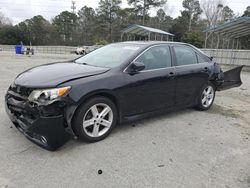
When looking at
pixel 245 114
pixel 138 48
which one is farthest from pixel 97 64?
pixel 245 114

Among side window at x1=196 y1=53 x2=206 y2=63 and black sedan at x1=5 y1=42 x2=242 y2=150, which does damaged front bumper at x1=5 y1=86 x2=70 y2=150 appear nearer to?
black sedan at x1=5 y1=42 x2=242 y2=150

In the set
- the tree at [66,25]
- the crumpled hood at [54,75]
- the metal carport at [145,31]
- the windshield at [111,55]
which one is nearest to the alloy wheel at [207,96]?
the windshield at [111,55]

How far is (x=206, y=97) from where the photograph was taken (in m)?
5.03

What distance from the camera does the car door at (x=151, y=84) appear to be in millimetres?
3535

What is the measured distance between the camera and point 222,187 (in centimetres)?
236

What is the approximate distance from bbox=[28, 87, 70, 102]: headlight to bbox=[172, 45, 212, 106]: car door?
2.33m

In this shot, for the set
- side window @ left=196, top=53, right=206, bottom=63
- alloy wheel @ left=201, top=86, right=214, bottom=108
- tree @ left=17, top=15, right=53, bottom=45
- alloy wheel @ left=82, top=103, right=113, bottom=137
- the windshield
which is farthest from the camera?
tree @ left=17, top=15, right=53, bottom=45

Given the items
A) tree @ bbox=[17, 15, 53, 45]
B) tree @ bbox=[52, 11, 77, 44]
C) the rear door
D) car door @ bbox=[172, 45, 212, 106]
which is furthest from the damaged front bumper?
tree @ bbox=[52, 11, 77, 44]

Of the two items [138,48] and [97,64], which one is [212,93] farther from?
[97,64]

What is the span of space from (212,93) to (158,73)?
1.97 m

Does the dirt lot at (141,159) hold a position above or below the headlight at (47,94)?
below

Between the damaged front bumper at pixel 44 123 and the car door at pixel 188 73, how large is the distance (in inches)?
94.7

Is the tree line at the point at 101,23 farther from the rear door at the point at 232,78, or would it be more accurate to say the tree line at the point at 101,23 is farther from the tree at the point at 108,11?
the rear door at the point at 232,78

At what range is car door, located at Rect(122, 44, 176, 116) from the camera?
3.54 metres
